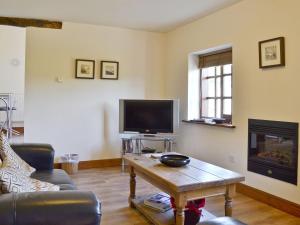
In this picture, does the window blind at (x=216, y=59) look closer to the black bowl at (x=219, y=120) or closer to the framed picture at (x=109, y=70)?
the black bowl at (x=219, y=120)

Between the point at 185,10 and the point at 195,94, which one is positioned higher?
the point at 185,10

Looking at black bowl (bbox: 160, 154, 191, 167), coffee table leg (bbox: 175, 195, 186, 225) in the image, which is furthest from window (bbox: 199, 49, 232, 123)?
coffee table leg (bbox: 175, 195, 186, 225)

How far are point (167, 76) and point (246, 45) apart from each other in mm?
1929

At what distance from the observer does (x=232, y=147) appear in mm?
3633

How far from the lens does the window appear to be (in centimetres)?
398

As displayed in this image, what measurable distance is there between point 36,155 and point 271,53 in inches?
104

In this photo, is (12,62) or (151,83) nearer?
(151,83)

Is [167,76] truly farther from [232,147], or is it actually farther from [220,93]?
[232,147]

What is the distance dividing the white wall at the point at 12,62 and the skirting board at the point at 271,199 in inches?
255

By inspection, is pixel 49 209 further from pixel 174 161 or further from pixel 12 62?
pixel 12 62

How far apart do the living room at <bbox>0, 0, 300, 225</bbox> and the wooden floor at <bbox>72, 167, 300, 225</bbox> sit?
0.01 meters

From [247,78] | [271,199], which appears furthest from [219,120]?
[271,199]

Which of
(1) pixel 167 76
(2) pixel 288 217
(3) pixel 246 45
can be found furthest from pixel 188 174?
(1) pixel 167 76

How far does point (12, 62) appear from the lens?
7.64m
